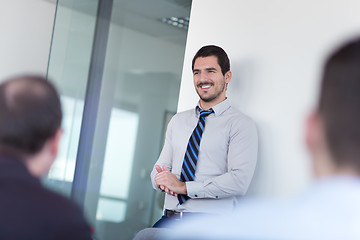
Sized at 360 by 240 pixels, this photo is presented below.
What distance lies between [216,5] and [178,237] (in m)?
3.33

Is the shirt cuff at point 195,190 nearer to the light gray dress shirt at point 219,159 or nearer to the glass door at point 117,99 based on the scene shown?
the light gray dress shirt at point 219,159

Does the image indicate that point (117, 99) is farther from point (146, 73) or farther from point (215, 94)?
point (215, 94)

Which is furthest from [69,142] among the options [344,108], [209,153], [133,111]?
[344,108]

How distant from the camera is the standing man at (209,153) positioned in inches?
127

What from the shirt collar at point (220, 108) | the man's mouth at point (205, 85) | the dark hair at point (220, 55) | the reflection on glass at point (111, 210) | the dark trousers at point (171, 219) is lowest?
the reflection on glass at point (111, 210)

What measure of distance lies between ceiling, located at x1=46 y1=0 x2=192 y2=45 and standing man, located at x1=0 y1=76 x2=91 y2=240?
10.8 ft

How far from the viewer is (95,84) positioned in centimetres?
495

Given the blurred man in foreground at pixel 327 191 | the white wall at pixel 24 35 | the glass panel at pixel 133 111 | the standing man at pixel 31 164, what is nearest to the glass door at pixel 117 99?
the glass panel at pixel 133 111

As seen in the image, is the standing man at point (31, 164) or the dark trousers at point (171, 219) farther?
the dark trousers at point (171, 219)

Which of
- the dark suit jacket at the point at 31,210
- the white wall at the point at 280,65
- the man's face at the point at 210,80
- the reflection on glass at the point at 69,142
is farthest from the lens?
the reflection on glass at the point at 69,142

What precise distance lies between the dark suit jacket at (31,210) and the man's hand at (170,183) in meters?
2.05

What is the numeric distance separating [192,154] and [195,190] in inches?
11.2

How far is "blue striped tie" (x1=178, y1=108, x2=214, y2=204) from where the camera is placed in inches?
133

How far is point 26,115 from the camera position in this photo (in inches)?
47.7
